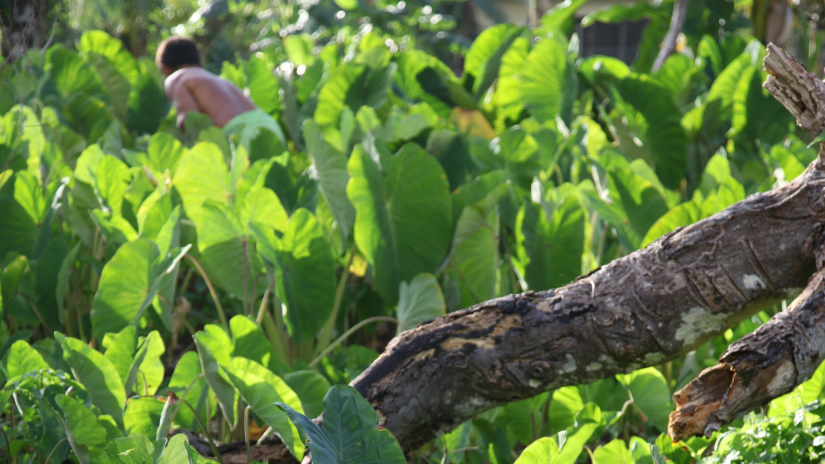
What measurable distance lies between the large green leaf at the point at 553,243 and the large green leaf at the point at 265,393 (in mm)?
820

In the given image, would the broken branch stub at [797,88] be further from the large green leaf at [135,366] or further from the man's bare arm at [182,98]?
the man's bare arm at [182,98]

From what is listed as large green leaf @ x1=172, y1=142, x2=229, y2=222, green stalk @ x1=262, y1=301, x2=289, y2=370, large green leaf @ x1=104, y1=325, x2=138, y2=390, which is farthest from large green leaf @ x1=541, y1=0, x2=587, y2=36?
large green leaf @ x1=104, y1=325, x2=138, y2=390

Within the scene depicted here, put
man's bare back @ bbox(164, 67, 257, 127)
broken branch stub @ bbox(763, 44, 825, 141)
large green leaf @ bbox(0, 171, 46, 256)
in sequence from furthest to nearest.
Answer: man's bare back @ bbox(164, 67, 257, 127)
large green leaf @ bbox(0, 171, 46, 256)
broken branch stub @ bbox(763, 44, 825, 141)

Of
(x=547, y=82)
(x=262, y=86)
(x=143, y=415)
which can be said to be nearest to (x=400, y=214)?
(x=143, y=415)

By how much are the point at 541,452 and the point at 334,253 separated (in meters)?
0.95

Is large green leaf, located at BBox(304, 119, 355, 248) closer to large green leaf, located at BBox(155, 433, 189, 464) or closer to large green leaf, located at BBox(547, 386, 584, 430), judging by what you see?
large green leaf, located at BBox(547, 386, 584, 430)

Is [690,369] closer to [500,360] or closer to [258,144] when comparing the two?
[500,360]

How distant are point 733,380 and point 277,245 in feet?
2.91

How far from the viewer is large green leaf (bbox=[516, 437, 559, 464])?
0.96 metres

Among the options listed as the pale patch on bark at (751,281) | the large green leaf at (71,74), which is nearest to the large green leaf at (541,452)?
the pale patch on bark at (751,281)

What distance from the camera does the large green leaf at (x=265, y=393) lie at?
3.33ft

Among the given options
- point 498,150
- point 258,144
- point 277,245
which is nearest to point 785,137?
point 498,150

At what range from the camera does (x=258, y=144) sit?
215 cm

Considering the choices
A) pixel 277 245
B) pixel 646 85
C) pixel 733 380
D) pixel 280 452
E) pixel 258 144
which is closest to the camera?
pixel 733 380
